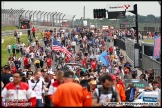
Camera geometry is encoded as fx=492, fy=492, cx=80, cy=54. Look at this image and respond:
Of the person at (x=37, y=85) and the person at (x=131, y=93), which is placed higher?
the person at (x=37, y=85)

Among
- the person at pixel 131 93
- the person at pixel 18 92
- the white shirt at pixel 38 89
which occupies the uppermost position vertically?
the person at pixel 18 92

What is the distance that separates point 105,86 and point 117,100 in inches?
13.8

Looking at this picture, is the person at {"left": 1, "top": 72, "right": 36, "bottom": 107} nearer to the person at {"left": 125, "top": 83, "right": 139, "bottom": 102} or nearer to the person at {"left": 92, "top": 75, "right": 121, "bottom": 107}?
the person at {"left": 92, "top": 75, "right": 121, "bottom": 107}

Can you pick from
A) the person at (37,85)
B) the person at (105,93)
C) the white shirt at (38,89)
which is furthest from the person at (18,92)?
the person at (37,85)

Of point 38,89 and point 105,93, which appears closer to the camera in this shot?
point 105,93

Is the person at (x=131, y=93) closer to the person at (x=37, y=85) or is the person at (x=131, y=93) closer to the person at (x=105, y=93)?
the person at (x=37, y=85)

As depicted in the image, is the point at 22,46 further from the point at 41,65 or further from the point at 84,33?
the point at 84,33

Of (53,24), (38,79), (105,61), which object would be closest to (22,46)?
(105,61)

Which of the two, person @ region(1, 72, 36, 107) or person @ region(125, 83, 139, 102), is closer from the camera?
person @ region(1, 72, 36, 107)

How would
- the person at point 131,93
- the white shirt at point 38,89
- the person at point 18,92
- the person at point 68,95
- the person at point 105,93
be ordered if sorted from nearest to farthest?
1. the person at point 68,95
2. the person at point 105,93
3. the person at point 18,92
4. the white shirt at point 38,89
5. the person at point 131,93

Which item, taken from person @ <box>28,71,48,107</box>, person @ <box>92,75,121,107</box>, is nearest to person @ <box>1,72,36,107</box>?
person @ <box>92,75,121,107</box>

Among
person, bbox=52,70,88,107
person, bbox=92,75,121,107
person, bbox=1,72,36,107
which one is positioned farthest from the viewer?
person, bbox=1,72,36,107

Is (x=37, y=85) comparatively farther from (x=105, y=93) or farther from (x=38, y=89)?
(x=105, y=93)

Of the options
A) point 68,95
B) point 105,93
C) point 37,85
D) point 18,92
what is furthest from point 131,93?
point 68,95
